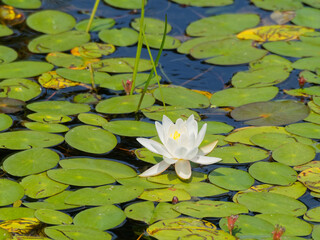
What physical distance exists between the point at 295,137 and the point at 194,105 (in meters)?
0.70

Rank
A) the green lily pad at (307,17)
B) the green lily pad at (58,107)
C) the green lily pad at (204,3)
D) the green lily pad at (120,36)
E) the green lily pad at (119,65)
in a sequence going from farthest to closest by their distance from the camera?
the green lily pad at (204,3), the green lily pad at (307,17), the green lily pad at (120,36), the green lily pad at (119,65), the green lily pad at (58,107)

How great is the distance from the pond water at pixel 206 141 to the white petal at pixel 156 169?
0.15ft

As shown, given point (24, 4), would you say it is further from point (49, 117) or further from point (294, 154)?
point (294, 154)

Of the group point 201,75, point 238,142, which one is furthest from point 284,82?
point 238,142

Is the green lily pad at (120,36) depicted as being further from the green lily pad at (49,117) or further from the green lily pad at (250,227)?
the green lily pad at (250,227)

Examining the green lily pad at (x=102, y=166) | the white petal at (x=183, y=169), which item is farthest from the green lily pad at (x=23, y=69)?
the white petal at (x=183, y=169)

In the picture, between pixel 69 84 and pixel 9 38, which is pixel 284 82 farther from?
pixel 9 38

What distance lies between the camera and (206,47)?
14.0ft

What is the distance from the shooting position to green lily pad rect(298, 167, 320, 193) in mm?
2794

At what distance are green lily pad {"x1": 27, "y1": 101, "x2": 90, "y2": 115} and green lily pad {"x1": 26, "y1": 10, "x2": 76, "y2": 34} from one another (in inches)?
43.8

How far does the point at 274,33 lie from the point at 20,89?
6.98ft

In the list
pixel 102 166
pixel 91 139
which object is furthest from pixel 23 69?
pixel 102 166

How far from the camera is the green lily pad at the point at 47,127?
126 inches

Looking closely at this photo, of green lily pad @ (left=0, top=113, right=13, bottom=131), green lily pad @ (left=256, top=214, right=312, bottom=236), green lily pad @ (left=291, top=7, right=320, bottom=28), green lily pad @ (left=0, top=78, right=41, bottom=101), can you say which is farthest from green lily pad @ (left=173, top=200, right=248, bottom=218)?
green lily pad @ (left=291, top=7, right=320, bottom=28)
